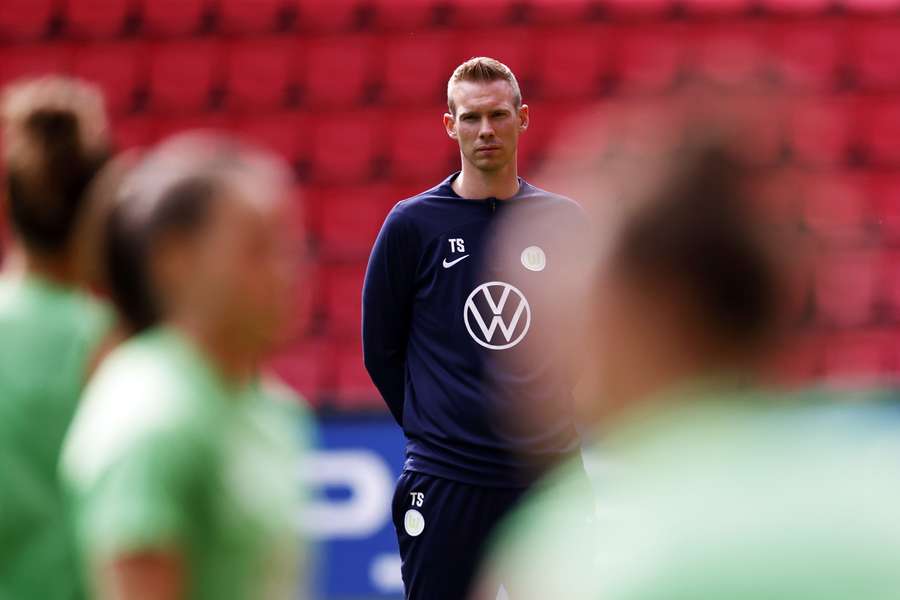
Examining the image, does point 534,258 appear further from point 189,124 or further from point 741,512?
point 189,124

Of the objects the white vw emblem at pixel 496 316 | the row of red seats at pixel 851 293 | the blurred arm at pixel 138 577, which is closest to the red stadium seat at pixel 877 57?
the row of red seats at pixel 851 293

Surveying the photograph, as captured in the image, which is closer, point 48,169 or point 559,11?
point 48,169

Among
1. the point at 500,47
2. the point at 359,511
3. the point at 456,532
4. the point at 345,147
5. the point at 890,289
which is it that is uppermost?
the point at 500,47

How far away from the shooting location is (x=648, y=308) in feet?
3.97

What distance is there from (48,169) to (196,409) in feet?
3.16

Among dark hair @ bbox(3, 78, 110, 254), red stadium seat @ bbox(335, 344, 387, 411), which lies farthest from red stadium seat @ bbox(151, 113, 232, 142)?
dark hair @ bbox(3, 78, 110, 254)

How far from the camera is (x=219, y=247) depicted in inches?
65.8

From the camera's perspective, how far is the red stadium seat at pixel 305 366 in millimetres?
8555

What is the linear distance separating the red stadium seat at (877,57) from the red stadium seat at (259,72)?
163 inches

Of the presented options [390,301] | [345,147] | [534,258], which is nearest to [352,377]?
[345,147]

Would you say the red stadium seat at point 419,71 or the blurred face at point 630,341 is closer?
the blurred face at point 630,341

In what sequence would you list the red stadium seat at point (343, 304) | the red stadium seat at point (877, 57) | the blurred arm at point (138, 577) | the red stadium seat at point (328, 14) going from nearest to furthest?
the blurred arm at point (138, 577) < the red stadium seat at point (343, 304) < the red stadium seat at point (877, 57) < the red stadium seat at point (328, 14)

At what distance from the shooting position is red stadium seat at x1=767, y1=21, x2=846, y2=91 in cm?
974

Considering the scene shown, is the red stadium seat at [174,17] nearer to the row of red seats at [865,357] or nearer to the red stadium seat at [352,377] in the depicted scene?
the red stadium seat at [352,377]
